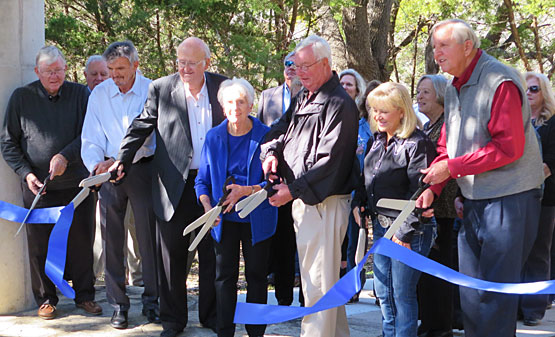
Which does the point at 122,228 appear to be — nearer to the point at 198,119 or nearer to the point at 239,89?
the point at 198,119

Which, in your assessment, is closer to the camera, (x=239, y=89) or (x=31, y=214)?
(x=239, y=89)

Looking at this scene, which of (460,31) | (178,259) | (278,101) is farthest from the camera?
(278,101)

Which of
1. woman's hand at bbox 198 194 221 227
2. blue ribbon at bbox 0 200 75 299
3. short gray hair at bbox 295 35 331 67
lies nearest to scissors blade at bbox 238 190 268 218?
woman's hand at bbox 198 194 221 227

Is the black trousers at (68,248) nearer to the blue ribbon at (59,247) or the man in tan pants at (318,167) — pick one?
the blue ribbon at (59,247)

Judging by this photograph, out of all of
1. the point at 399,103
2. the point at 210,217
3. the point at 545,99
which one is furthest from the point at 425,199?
the point at 545,99

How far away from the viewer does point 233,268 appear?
4414mm

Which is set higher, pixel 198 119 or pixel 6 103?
pixel 6 103

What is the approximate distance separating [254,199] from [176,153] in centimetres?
100

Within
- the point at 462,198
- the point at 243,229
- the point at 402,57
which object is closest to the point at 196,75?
the point at 243,229

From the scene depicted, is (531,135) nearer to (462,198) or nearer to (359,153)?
(462,198)

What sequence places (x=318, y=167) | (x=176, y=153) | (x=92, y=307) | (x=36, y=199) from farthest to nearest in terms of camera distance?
(x=92, y=307) → (x=36, y=199) → (x=176, y=153) → (x=318, y=167)

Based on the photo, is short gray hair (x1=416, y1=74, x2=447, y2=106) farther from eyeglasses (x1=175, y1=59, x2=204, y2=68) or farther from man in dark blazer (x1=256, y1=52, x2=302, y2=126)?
eyeglasses (x1=175, y1=59, x2=204, y2=68)

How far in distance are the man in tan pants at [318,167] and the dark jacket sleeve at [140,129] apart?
104 cm

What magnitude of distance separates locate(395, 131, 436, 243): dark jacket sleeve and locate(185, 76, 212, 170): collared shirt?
161 centimetres
